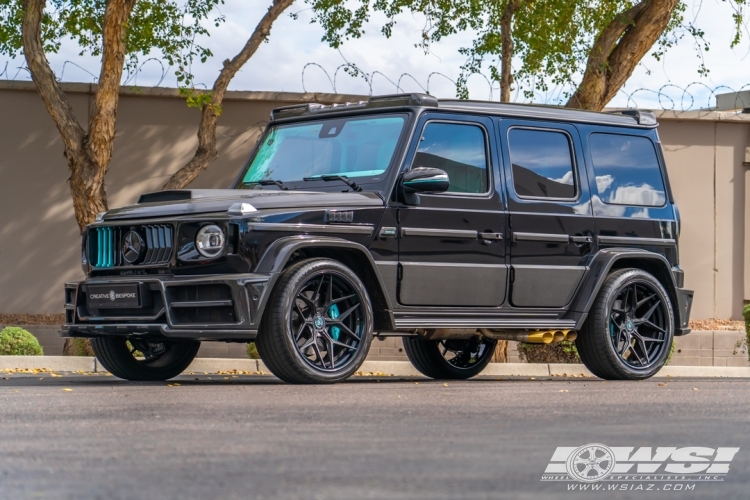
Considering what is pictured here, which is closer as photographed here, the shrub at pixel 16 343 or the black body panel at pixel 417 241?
the black body panel at pixel 417 241

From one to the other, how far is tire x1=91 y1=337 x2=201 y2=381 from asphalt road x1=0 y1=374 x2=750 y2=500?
1.04 metres

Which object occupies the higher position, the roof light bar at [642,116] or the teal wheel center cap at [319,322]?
the roof light bar at [642,116]

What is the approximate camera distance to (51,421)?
5883 millimetres

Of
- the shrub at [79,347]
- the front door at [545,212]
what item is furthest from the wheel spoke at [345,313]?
the shrub at [79,347]

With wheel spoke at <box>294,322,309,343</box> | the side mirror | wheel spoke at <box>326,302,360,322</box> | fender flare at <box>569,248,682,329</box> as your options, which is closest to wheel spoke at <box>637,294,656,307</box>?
fender flare at <box>569,248,682,329</box>

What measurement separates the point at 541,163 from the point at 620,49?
7.71 meters

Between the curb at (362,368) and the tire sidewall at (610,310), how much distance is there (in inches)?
119

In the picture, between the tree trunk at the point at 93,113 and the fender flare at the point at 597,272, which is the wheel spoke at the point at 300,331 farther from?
the tree trunk at the point at 93,113

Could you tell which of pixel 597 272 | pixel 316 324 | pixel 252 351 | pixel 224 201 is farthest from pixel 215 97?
pixel 316 324

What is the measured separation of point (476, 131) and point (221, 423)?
4.42 meters

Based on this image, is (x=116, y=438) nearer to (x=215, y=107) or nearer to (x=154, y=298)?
(x=154, y=298)

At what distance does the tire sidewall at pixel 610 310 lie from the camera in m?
9.81

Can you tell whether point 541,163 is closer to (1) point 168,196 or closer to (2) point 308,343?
(2) point 308,343

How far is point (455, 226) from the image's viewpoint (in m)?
9.12
